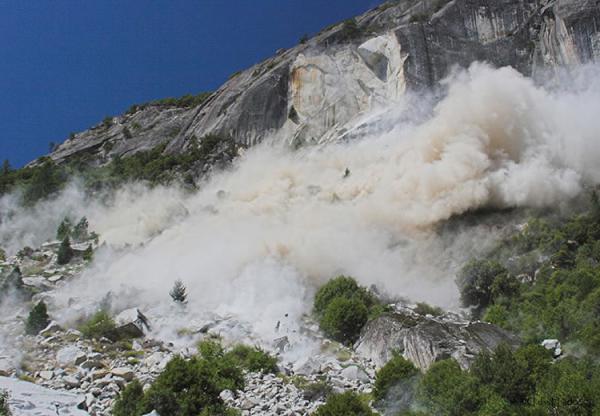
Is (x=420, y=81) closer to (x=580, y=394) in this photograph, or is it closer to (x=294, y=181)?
(x=294, y=181)

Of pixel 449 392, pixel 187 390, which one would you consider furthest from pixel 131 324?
pixel 449 392

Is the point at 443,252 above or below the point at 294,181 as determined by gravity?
below

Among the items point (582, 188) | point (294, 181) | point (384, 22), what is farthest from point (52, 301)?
point (384, 22)

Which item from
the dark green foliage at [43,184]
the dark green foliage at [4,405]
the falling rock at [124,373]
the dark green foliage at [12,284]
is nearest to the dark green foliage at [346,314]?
the falling rock at [124,373]

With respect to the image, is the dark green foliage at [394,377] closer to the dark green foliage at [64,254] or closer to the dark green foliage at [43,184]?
the dark green foliage at [64,254]

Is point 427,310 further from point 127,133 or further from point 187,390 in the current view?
point 127,133

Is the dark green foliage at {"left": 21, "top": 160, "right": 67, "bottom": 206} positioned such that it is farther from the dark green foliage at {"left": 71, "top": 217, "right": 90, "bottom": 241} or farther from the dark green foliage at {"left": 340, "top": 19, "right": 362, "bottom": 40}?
the dark green foliage at {"left": 340, "top": 19, "right": 362, "bottom": 40}
